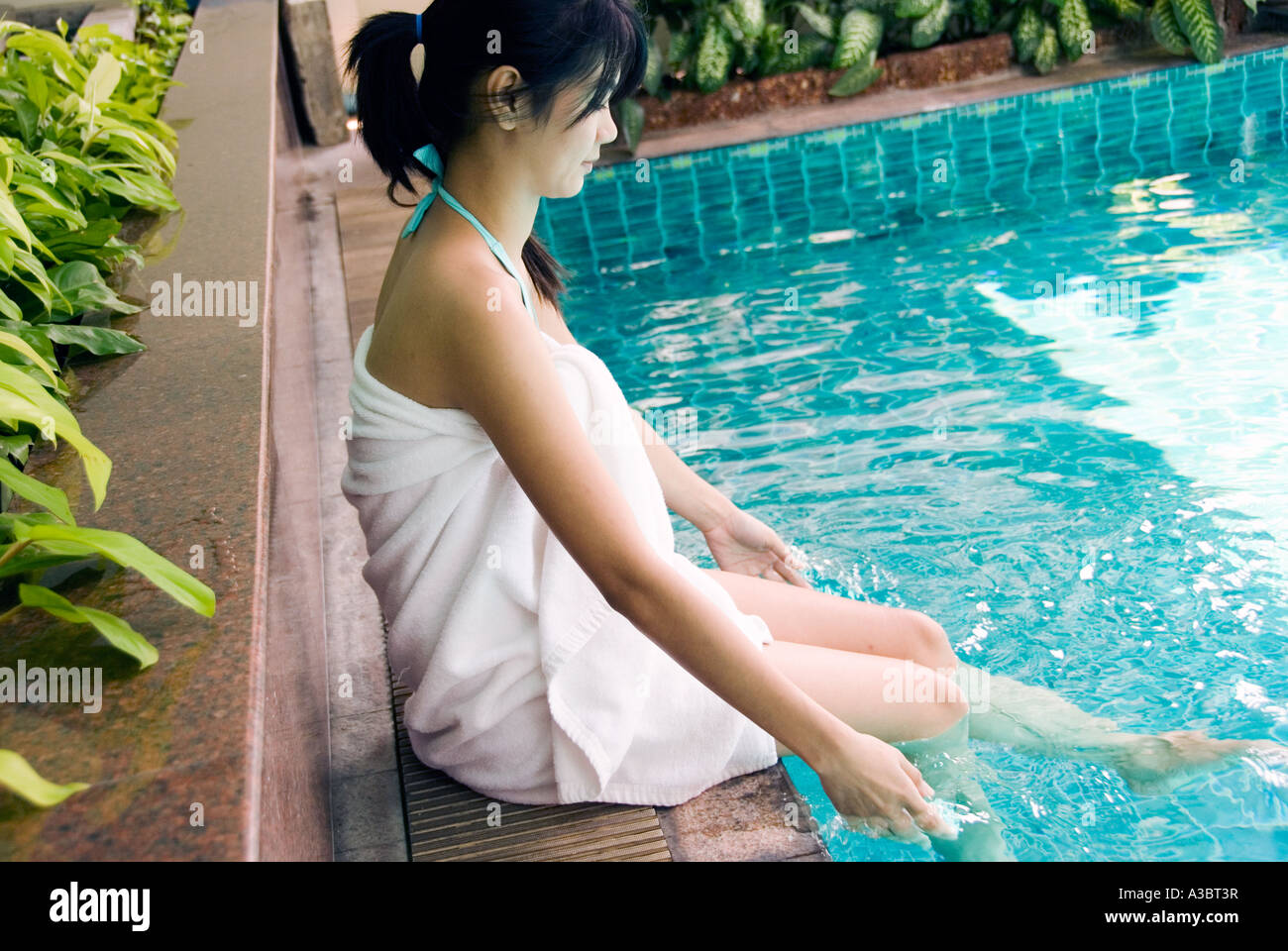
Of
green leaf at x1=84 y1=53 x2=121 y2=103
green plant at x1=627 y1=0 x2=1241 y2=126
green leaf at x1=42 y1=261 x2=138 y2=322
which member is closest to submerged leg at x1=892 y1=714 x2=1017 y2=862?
green leaf at x1=42 y1=261 x2=138 y2=322

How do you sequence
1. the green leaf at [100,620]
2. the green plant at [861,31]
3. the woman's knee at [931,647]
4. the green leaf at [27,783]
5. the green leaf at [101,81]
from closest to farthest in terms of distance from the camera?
the green leaf at [27,783] → the green leaf at [100,620] → the woman's knee at [931,647] → the green leaf at [101,81] → the green plant at [861,31]

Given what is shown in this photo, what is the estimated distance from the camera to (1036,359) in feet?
15.6

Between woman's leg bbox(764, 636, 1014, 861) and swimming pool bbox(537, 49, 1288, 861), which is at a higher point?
woman's leg bbox(764, 636, 1014, 861)

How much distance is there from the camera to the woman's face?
1.79 m

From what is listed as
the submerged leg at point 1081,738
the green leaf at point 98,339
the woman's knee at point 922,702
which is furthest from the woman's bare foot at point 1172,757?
the green leaf at point 98,339

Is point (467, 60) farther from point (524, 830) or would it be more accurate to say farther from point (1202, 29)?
point (1202, 29)

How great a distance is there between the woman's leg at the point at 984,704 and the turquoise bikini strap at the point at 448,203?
0.75 m

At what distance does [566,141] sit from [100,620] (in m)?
0.99

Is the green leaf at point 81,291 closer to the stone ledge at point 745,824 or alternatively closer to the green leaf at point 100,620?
the green leaf at point 100,620

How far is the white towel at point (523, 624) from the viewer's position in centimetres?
184

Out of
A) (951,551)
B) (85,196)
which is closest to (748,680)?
(951,551)

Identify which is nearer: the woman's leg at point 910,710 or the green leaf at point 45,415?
the green leaf at point 45,415

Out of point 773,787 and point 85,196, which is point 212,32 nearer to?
point 85,196

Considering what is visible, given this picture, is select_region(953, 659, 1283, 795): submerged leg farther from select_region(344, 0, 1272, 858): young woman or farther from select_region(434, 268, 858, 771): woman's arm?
select_region(434, 268, 858, 771): woman's arm
